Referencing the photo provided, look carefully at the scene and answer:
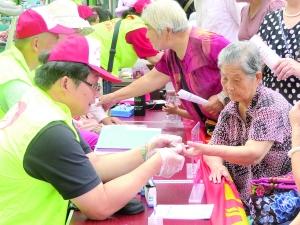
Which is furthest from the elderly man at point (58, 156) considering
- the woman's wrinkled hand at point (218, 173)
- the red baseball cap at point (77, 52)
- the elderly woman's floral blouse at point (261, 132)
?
the elderly woman's floral blouse at point (261, 132)

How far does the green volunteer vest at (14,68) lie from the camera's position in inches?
91.4

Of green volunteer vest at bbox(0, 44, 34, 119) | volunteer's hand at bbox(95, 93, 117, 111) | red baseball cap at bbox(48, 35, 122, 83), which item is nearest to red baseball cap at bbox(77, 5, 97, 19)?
volunteer's hand at bbox(95, 93, 117, 111)

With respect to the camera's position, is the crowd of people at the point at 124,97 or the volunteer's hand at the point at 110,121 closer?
the crowd of people at the point at 124,97

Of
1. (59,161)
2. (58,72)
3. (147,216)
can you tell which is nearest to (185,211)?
(147,216)

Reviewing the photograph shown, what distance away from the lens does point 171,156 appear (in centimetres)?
174

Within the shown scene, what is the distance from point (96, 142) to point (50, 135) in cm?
116

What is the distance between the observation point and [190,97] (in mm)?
2564

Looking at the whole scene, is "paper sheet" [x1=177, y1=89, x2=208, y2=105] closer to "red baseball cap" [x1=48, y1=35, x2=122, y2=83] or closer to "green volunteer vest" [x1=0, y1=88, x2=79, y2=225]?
"red baseball cap" [x1=48, y1=35, x2=122, y2=83]

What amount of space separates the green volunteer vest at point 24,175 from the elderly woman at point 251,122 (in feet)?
1.94

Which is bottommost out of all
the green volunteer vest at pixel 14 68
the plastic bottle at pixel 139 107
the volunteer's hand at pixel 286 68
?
the plastic bottle at pixel 139 107

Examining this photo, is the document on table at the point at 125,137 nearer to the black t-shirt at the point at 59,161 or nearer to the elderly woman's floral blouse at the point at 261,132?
the elderly woman's floral blouse at the point at 261,132

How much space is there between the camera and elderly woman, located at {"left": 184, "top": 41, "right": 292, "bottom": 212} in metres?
1.94

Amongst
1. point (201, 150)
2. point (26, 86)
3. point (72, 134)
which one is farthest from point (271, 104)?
point (26, 86)

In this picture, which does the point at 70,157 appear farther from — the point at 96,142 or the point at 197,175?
the point at 96,142
